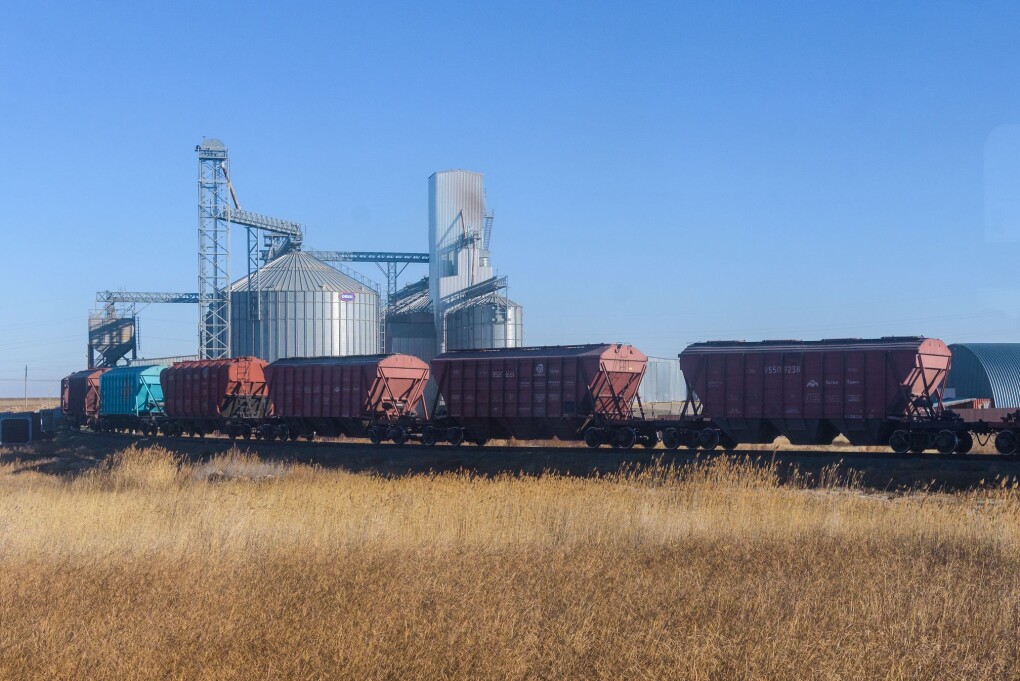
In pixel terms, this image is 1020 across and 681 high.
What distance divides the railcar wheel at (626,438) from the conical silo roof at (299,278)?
143 feet

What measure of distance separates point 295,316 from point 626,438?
43.6 metres

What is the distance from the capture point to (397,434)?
33.5 metres

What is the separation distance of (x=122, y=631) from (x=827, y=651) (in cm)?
617

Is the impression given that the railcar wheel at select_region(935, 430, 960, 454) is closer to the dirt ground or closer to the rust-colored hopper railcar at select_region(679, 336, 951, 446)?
the rust-colored hopper railcar at select_region(679, 336, 951, 446)

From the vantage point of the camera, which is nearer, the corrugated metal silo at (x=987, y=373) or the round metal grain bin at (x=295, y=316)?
the corrugated metal silo at (x=987, y=373)

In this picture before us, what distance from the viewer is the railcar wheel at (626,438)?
92.7ft

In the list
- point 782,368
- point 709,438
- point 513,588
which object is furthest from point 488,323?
point 513,588

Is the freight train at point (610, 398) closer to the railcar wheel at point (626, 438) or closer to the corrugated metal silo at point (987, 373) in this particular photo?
the railcar wheel at point (626, 438)

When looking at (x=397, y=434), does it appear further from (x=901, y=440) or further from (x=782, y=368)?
(x=901, y=440)

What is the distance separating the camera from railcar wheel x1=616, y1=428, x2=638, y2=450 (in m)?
28.3

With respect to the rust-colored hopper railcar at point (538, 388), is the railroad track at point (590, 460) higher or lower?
lower

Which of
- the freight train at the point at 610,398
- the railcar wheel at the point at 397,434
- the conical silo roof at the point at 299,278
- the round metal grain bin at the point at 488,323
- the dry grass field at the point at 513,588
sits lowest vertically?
the dry grass field at the point at 513,588

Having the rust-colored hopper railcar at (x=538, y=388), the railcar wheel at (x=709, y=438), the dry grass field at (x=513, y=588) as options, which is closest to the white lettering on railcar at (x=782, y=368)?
the railcar wheel at (x=709, y=438)

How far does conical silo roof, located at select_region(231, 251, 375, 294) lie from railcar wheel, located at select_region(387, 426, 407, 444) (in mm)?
36141
